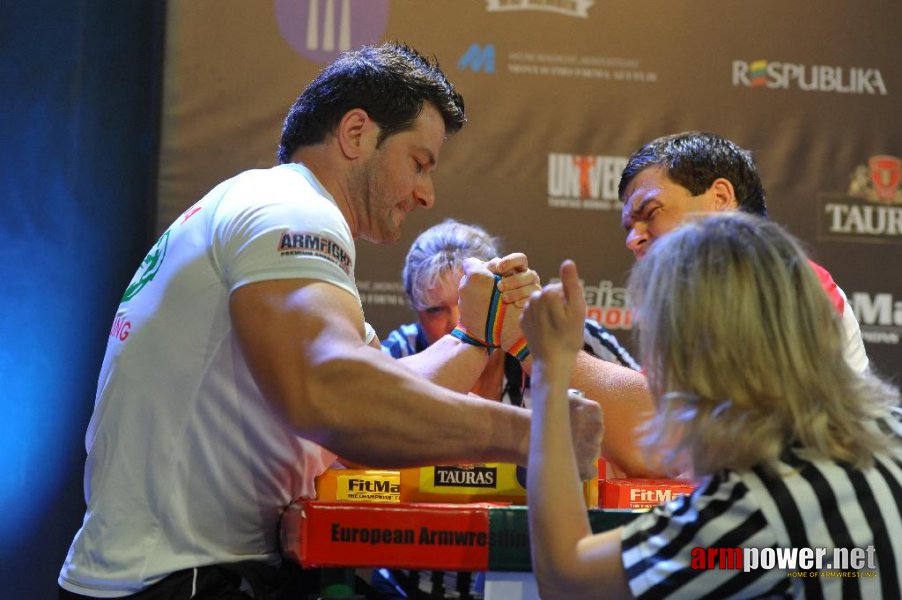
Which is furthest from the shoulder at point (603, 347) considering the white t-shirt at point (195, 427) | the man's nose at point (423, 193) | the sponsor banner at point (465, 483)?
the white t-shirt at point (195, 427)

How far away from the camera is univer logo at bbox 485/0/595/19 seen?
3.49 meters

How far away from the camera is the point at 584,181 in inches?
139

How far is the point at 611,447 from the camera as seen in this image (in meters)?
1.91

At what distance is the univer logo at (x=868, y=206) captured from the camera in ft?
11.9

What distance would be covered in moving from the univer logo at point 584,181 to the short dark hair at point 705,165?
1.14 m

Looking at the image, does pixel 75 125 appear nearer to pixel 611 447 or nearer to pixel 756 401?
pixel 611 447

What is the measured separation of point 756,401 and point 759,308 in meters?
0.11

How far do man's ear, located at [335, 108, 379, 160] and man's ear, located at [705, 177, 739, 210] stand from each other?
35.2 inches

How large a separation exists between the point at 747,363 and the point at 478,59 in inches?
98.7

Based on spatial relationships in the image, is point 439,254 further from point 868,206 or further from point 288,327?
point 288,327


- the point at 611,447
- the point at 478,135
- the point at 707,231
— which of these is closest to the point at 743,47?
the point at 478,135

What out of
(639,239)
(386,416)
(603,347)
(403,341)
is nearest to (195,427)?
(386,416)

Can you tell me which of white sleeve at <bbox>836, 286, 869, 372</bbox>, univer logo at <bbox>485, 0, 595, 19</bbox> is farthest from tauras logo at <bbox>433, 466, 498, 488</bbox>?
univer logo at <bbox>485, 0, 595, 19</bbox>

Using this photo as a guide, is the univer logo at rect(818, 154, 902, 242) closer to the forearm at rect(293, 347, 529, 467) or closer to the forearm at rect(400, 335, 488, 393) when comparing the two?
the forearm at rect(400, 335, 488, 393)
